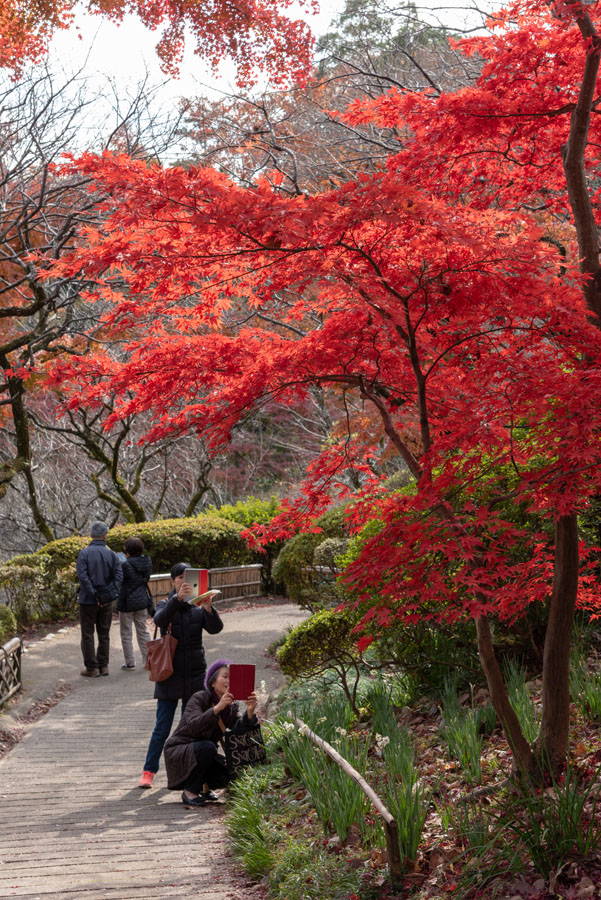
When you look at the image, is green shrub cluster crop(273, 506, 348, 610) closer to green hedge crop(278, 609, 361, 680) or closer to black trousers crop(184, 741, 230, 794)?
green hedge crop(278, 609, 361, 680)

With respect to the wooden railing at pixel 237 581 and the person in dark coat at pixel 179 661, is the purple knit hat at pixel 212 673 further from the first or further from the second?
the wooden railing at pixel 237 581

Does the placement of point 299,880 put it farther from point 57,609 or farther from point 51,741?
point 57,609

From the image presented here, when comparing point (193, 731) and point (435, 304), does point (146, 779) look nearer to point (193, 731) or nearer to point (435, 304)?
point (193, 731)

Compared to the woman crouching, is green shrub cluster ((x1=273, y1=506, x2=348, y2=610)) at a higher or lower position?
higher

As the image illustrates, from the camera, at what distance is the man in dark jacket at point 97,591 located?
32.8 feet

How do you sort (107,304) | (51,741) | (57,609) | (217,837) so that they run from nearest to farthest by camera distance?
(217,837) → (51,741) → (57,609) → (107,304)

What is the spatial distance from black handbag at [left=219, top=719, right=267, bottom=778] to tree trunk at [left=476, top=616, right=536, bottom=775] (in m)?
2.26

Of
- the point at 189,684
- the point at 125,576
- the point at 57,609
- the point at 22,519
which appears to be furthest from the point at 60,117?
the point at 22,519

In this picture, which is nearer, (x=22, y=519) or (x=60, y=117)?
(x=60, y=117)

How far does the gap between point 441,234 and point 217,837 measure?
4112mm

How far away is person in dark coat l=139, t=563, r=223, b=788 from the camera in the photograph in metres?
6.48

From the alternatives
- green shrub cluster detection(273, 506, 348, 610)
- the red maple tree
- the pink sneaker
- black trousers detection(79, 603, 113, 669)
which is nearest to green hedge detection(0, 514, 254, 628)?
green shrub cluster detection(273, 506, 348, 610)

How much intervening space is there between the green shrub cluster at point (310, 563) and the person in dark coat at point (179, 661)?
212 inches

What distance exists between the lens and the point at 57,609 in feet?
46.3
